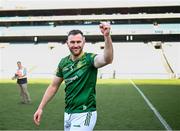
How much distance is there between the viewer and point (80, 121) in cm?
497

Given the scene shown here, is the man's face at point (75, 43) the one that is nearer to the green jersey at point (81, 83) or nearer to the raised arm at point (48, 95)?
the green jersey at point (81, 83)

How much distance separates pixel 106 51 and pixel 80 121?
0.93 metres

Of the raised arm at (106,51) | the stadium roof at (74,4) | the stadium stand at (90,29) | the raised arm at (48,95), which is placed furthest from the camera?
the stadium roof at (74,4)

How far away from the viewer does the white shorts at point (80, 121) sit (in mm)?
4961

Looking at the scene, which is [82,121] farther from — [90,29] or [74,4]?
[74,4]

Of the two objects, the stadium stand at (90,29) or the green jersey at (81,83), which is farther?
the stadium stand at (90,29)

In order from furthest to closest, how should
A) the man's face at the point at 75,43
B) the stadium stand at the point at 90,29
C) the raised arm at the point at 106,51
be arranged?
the stadium stand at the point at 90,29, the man's face at the point at 75,43, the raised arm at the point at 106,51

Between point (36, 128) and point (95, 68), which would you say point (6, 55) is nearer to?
point (36, 128)

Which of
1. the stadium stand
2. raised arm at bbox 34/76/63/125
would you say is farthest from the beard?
the stadium stand

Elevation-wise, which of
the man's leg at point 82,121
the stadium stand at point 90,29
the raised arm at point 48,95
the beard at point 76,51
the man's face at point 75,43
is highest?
the man's face at point 75,43

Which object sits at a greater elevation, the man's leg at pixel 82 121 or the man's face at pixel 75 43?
the man's face at pixel 75 43

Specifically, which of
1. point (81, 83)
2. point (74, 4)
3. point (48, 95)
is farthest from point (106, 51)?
point (74, 4)

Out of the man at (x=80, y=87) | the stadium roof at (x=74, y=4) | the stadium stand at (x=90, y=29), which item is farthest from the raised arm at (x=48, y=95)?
the stadium roof at (x=74, y=4)

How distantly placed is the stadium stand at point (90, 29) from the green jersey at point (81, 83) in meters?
51.6
